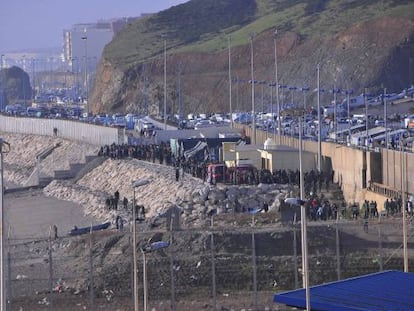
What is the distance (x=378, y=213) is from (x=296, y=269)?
17.8ft

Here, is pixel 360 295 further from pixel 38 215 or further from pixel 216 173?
pixel 38 215

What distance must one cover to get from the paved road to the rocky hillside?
2080 cm

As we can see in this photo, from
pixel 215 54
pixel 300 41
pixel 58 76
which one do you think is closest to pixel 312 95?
pixel 300 41

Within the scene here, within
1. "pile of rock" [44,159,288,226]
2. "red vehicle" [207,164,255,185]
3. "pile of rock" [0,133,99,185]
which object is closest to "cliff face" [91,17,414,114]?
"pile of rock" [0,133,99,185]

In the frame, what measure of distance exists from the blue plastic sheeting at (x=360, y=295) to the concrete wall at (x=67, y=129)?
32.4 metres

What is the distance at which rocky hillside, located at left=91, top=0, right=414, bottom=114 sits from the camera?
210 ft

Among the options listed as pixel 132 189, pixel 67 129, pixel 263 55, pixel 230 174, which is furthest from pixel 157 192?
pixel 263 55

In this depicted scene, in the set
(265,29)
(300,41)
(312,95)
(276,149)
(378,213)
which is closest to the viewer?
(378,213)

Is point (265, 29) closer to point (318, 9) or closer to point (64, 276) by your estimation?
point (318, 9)

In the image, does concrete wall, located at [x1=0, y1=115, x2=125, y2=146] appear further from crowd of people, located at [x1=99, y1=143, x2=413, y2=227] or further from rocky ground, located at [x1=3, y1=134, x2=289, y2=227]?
crowd of people, located at [x1=99, y1=143, x2=413, y2=227]

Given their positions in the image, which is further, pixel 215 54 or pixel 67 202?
pixel 215 54

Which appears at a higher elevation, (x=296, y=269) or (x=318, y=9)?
(x=318, y=9)

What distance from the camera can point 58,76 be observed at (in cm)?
14425

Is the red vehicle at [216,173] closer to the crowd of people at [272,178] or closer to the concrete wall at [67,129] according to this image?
the crowd of people at [272,178]
